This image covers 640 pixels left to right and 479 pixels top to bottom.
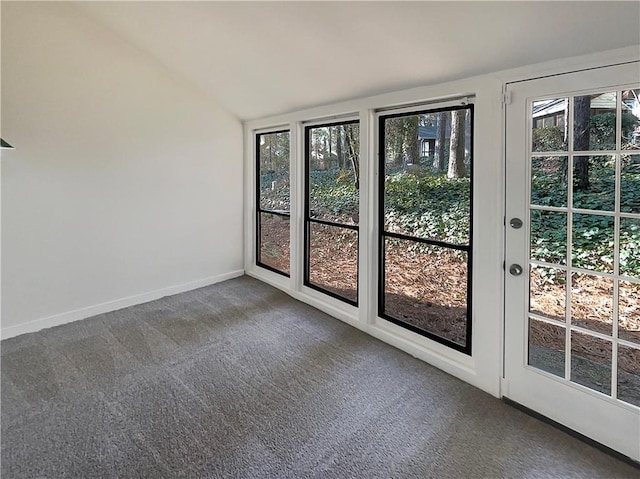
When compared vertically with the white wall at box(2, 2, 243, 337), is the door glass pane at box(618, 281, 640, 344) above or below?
below

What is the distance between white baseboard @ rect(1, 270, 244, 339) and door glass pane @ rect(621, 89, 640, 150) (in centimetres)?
405

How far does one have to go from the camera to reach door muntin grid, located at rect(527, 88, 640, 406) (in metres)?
1.82

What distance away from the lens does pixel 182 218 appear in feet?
14.0

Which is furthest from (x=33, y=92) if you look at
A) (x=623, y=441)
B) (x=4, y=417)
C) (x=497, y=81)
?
(x=623, y=441)

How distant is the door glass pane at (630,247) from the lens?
5.91ft

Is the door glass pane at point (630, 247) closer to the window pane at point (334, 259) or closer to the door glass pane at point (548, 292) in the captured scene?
the door glass pane at point (548, 292)

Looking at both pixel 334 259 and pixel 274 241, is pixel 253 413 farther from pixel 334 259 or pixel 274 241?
pixel 274 241

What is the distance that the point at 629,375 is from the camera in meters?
1.88

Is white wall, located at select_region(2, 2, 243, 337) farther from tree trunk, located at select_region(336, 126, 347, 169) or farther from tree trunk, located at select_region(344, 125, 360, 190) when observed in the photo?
tree trunk, located at select_region(344, 125, 360, 190)

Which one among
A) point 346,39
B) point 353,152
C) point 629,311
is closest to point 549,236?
point 629,311

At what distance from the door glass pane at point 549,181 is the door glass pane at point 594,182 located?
2.3 inches

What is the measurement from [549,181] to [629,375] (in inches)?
41.1

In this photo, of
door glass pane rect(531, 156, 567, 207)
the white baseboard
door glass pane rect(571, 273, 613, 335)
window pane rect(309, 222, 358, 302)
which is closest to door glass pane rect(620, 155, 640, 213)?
door glass pane rect(531, 156, 567, 207)

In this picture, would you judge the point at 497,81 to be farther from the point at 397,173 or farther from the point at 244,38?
the point at 244,38
